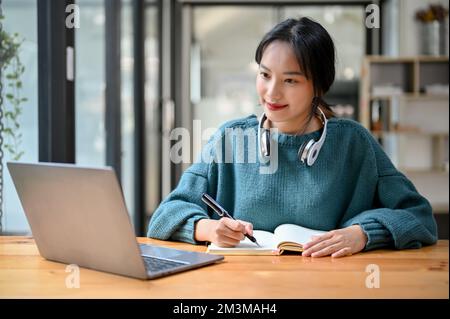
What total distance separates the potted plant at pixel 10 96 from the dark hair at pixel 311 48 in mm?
746

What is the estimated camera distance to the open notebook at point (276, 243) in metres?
1.32

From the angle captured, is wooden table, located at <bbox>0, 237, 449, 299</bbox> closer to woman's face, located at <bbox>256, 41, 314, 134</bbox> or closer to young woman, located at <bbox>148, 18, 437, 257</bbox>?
young woman, located at <bbox>148, 18, 437, 257</bbox>

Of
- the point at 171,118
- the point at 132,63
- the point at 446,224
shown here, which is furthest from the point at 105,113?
the point at 446,224

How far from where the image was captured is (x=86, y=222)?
111cm

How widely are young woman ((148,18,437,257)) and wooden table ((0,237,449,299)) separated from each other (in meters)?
0.21

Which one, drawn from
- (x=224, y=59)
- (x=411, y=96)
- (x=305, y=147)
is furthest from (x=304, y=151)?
(x=224, y=59)

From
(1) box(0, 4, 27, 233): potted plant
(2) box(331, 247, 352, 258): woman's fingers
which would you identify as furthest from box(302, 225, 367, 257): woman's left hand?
(1) box(0, 4, 27, 233): potted plant

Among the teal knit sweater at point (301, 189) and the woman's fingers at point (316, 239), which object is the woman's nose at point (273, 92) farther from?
the woman's fingers at point (316, 239)

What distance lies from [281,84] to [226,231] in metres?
0.39

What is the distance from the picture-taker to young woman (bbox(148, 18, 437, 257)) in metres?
1.49

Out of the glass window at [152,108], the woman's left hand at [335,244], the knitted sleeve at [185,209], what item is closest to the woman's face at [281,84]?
the knitted sleeve at [185,209]
